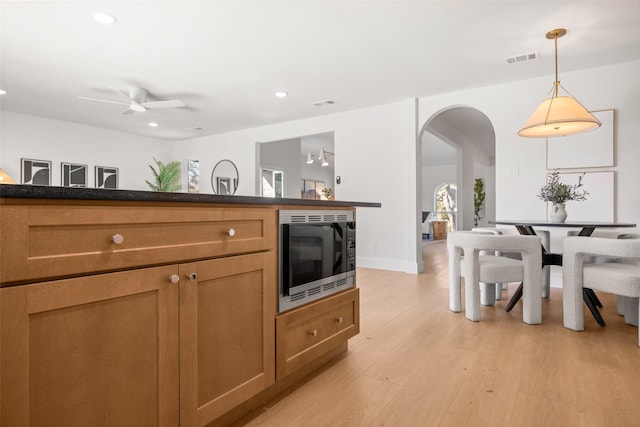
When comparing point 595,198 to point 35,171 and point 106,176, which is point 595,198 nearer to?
point 106,176

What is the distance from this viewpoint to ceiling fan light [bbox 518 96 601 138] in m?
2.72

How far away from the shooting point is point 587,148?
3.76m

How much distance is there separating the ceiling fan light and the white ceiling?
0.66 m

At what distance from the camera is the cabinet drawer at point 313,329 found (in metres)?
1.54

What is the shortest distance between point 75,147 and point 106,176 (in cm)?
74

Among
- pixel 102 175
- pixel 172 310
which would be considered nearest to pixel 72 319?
pixel 172 310

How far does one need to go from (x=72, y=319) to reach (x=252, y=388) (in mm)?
743

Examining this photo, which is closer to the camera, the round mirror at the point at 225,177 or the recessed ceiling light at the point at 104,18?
the recessed ceiling light at the point at 104,18

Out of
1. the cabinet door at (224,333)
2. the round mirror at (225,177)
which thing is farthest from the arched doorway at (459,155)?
the cabinet door at (224,333)

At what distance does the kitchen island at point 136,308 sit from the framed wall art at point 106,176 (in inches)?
264

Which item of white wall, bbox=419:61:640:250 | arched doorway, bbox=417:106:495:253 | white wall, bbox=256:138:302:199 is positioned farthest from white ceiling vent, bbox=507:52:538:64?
white wall, bbox=256:138:302:199

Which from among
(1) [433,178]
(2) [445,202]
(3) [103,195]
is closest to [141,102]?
(3) [103,195]

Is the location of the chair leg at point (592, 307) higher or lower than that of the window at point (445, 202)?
lower

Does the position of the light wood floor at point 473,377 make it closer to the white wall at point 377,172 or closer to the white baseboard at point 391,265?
the white baseboard at point 391,265
